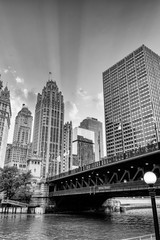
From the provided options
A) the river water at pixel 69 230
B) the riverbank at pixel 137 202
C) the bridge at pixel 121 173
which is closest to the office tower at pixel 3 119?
the riverbank at pixel 137 202

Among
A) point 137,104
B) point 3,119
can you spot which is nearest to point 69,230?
point 137,104

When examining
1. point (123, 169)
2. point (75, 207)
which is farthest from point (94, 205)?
point (123, 169)

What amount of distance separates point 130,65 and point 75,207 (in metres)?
157

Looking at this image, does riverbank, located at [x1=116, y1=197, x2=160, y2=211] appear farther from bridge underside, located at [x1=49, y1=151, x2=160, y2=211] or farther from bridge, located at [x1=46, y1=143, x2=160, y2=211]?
bridge, located at [x1=46, y1=143, x2=160, y2=211]

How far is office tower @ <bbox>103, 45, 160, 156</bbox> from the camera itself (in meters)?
164

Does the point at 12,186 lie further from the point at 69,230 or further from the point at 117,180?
the point at 69,230

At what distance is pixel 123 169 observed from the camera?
41.3 metres

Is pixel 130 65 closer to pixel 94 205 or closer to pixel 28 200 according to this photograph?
pixel 94 205

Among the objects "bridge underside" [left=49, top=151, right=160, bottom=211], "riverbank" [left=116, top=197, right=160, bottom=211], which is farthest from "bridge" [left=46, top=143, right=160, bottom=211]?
"riverbank" [left=116, top=197, right=160, bottom=211]

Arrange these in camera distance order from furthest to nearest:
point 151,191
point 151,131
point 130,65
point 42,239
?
1. point 130,65
2. point 151,131
3. point 42,239
4. point 151,191

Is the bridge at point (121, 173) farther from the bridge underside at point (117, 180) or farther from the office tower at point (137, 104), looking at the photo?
the office tower at point (137, 104)

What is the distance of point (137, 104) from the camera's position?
17700 cm

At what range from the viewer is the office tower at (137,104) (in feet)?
539

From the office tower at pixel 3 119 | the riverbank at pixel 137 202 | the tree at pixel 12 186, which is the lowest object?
the riverbank at pixel 137 202
